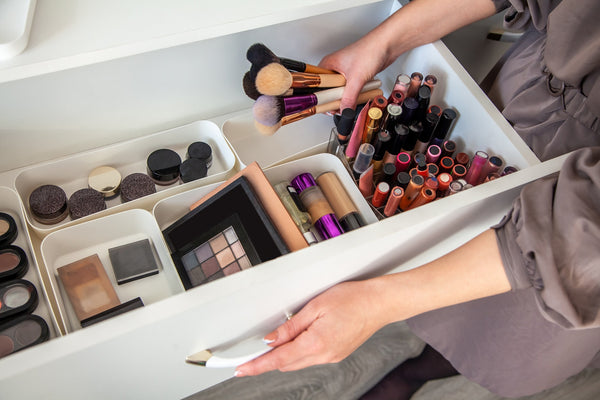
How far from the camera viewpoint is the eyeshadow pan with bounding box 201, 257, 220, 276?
2.36 feet

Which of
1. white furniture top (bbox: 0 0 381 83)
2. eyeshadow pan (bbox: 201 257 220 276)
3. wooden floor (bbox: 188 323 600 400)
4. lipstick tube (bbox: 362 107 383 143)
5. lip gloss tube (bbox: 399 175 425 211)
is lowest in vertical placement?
wooden floor (bbox: 188 323 600 400)

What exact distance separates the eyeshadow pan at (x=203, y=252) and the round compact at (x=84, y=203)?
18 centimetres

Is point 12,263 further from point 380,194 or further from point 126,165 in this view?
point 380,194

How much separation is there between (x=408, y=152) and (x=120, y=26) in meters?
0.45

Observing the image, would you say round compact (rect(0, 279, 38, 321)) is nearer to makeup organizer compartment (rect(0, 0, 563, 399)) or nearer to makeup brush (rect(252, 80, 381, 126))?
makeup organizer compartment (rect(0, 0, 563, 399))

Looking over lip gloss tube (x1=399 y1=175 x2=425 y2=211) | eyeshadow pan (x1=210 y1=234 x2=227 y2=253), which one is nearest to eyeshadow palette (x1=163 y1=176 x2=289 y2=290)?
eyeshadow pan (x1=210 y1=234 x2=227 y2=253)

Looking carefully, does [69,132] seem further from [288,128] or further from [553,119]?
[553,119]

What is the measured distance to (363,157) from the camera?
2.57 ft

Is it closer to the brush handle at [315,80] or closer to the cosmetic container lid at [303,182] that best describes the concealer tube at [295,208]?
the cosmetic container lid at [303,182]

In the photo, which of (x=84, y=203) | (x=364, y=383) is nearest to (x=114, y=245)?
(x=84, y=203)

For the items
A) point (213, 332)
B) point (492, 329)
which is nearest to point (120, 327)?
point (213, 332)

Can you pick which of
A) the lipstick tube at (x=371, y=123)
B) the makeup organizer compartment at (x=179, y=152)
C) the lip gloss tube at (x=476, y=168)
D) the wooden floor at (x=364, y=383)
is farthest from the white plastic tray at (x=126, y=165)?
the wooden floor at (x=364, y=383)

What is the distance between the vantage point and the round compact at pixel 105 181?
0.81 metres

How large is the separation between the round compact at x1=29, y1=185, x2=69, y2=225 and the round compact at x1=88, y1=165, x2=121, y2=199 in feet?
0.15
